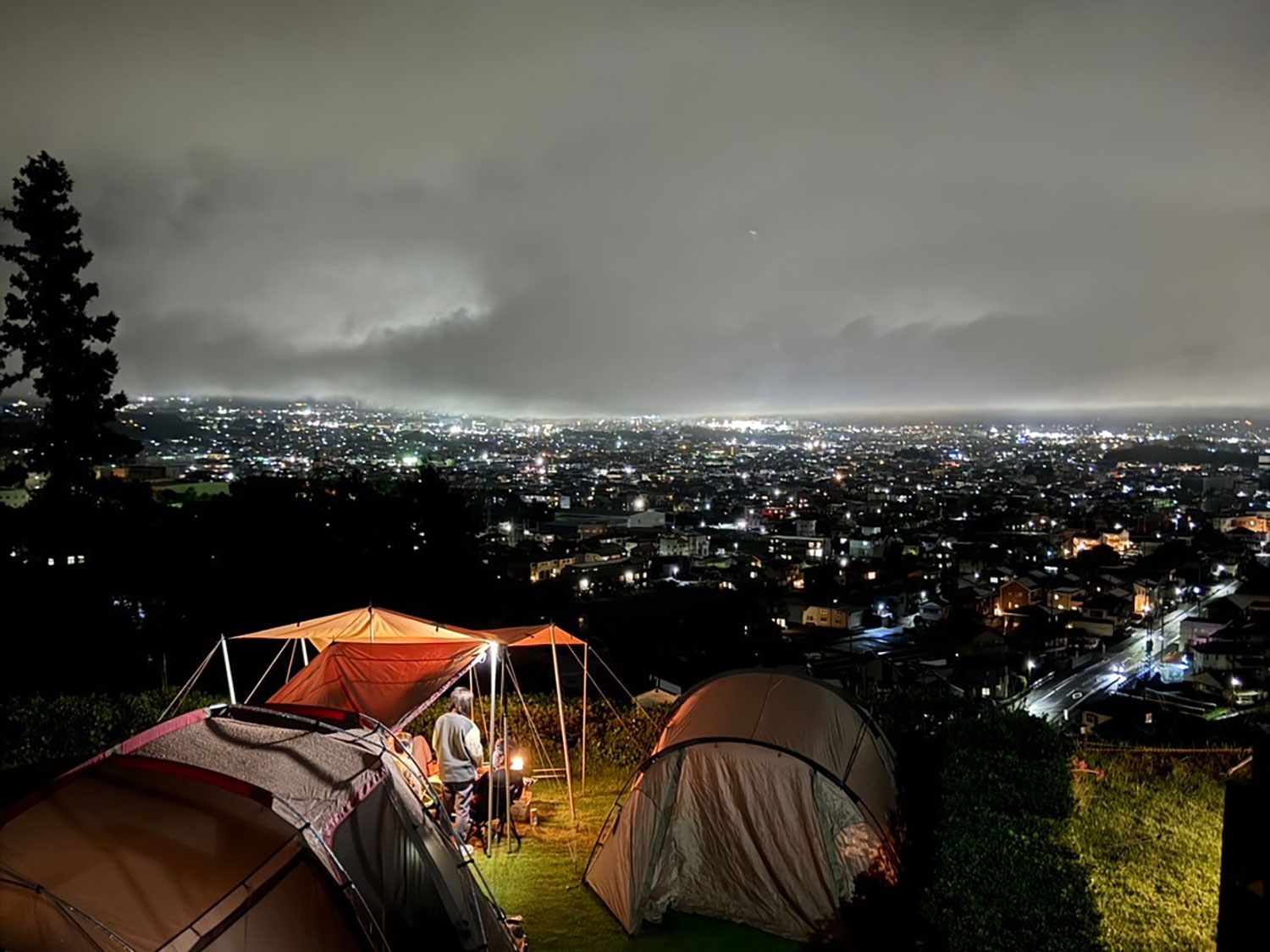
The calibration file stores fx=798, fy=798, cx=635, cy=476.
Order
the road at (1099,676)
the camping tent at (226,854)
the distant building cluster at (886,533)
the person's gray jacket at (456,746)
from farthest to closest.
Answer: the distant building cluster at (886,533)
the road at (1099,676)
the person's gray jacket at (456,746)
the camping tent at (226,854)

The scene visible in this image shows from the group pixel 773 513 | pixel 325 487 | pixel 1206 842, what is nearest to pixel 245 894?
pixel 1206 842

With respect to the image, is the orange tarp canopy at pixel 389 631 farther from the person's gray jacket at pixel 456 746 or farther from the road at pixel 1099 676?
the road at pixel 1099 676

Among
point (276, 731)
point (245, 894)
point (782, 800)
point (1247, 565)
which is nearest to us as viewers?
point (245, 894)

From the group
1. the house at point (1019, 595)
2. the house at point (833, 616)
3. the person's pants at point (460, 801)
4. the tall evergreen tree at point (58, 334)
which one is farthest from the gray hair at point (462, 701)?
the house at point (1019, 595)

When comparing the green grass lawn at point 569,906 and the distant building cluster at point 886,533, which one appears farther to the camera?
the distant building cluster at point 886,533

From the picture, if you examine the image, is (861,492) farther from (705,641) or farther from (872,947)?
(872,947)

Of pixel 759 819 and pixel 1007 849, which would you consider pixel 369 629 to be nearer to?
pixel 759 819
